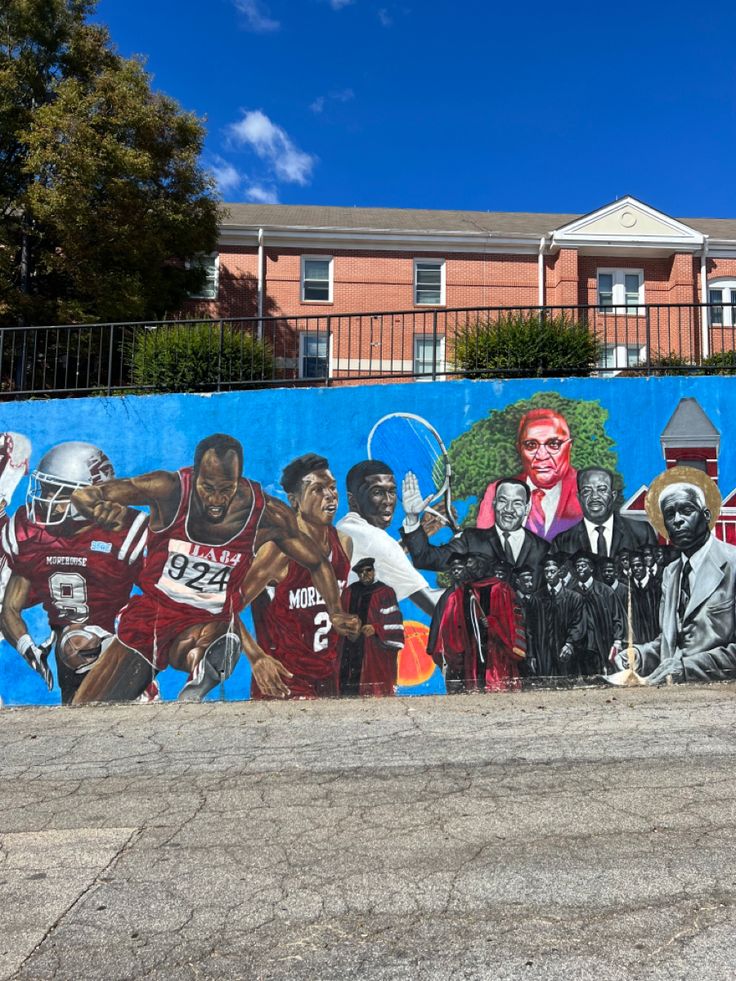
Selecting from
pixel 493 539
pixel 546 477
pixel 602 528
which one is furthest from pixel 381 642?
pixel 602 528

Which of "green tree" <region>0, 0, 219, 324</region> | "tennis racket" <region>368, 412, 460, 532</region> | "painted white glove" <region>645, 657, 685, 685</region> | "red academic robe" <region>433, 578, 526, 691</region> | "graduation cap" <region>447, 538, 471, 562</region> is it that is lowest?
"painted white glove" <region>645, 657, 685, 685</region>

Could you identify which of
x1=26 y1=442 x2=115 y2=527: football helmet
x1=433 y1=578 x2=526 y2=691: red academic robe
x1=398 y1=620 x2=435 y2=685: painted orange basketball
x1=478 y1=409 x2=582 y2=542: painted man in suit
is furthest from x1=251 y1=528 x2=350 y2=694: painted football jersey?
x1=26 y1=442 x2=115 y2=527: football helmet

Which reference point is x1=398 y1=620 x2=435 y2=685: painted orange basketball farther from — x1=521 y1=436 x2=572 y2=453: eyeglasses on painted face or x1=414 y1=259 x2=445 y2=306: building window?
x1=414 y1=259 x2=445 y2=306: building window

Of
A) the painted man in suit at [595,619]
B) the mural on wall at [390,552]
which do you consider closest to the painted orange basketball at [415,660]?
the mural on wall at [390,552]

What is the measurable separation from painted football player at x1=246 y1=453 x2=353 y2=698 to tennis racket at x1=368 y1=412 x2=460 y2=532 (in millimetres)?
678

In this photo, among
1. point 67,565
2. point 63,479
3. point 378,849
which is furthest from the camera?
point 63,479

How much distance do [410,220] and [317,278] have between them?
186 inches

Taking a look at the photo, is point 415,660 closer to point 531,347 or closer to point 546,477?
point 546,477

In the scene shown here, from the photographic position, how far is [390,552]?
7.98 metres

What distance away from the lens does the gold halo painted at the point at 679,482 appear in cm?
800

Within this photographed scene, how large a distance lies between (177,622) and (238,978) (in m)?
5.46

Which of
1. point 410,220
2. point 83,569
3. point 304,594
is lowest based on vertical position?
point 304,594

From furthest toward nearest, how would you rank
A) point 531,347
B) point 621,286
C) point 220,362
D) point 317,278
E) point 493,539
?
point 621,286 → point 317,278 → point 531,347 → point 220,362 → point 493,539

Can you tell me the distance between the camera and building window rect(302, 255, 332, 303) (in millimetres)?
25406
